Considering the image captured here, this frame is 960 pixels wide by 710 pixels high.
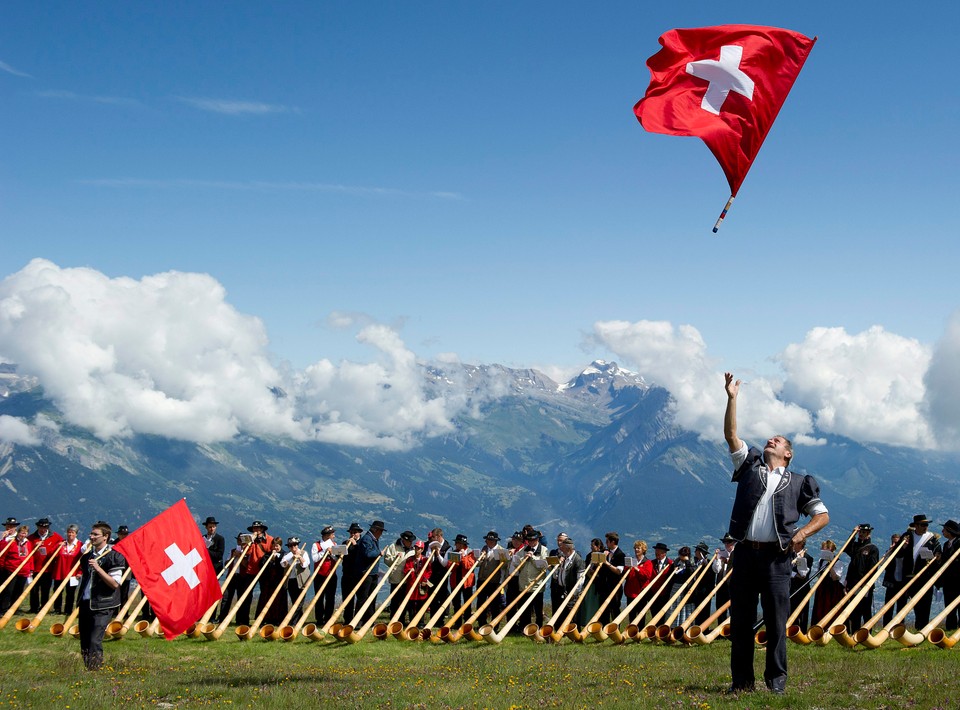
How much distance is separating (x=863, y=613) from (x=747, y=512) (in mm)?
14102

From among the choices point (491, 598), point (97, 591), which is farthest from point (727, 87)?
point (491, 598)

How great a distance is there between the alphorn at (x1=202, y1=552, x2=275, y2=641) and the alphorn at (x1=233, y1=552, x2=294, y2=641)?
0.17 m

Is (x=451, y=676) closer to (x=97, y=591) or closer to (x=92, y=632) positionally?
(x=97, y=591)

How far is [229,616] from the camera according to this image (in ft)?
73.7

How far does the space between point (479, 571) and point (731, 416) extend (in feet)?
53.8

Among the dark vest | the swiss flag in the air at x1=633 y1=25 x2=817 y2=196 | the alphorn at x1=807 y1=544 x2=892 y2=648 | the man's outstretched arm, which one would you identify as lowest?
the alphorn at x1=807 y1=544 x2=892 y2=648

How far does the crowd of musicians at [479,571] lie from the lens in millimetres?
22594

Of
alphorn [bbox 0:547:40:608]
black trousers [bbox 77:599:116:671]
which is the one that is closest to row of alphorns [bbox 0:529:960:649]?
alphorn [bbox 0:547:40:608]

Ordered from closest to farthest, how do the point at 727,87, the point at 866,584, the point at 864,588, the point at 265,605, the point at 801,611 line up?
the point at 727,87
the point at 801,611
the point at 864,588
the point at 866,584
the point at 265,605

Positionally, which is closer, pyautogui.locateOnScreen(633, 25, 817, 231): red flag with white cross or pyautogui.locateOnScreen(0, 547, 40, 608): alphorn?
pyautogui.locateOnScreen(633, 25, 817, 231): red flag with white cross

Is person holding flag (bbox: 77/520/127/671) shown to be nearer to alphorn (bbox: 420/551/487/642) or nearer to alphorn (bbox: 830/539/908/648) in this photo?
alphorn (bbox: 420/551/487/642)

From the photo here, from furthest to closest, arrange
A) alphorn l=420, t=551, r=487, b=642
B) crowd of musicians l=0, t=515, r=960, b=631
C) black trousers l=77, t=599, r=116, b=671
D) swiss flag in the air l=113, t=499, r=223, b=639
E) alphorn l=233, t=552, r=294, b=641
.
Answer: crowd of musicians l=0, t=515, r=960, b=631
alphorn l=233, t=552, r=294, b=641
alphorn l=420, t=551, r=487, b=642
black trousers l=77, t=599, r=116, b=671
swiss flag in the air l=113, t=499, r=223, b=639

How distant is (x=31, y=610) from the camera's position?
27344 millimetres

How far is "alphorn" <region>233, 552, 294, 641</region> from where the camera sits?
Result: 71.3ft
